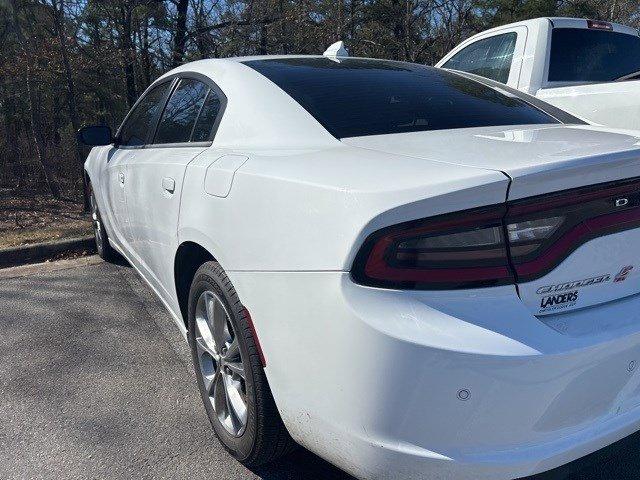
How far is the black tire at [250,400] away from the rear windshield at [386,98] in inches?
27.6

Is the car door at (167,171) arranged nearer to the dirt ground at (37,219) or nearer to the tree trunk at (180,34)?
the dirt ground at (37,219)

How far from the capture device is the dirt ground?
5906mm

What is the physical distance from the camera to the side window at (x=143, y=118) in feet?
11.2

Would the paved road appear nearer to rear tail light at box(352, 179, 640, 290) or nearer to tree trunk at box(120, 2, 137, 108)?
rear tail light at box(352, 179, 640, 290)

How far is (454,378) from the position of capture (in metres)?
1.41

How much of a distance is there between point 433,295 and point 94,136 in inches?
123

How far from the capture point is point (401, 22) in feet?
56.1

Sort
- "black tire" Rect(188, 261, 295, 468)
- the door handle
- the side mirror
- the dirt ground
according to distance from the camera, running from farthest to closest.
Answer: the dirt ground < the side mirror < the door handle < "black tire" Rect(188, 261, 295, 468)

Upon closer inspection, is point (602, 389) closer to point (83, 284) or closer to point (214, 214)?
point (214, 214)

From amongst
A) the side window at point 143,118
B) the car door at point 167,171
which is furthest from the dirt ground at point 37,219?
the car door at point 167,171

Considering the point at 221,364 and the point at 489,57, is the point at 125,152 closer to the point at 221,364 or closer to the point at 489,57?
the point at 221,364

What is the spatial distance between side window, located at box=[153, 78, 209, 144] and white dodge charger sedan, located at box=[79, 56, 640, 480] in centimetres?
83

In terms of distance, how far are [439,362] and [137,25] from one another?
1090 cm

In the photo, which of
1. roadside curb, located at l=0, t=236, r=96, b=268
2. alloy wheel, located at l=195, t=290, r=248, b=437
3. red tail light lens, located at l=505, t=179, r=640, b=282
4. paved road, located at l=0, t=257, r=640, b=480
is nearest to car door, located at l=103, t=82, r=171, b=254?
paved road, located at l=0, t=257, r=640, b=480
